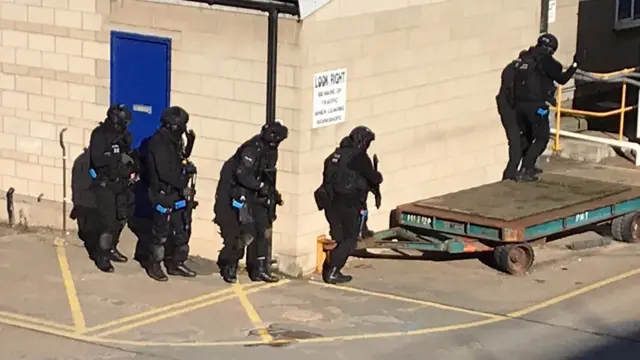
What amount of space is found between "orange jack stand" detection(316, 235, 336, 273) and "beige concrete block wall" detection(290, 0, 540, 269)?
0.23ft

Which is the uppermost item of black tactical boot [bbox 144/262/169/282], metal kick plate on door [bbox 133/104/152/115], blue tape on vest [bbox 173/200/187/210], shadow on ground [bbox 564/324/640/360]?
metal kick plate on door [bbox 133/104/152/115]

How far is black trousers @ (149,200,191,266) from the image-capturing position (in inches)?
579

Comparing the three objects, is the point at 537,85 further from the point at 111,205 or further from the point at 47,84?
the point at 47,84

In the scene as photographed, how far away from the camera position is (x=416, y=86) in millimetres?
16516


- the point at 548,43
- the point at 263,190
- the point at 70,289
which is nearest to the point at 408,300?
the point at 263,190

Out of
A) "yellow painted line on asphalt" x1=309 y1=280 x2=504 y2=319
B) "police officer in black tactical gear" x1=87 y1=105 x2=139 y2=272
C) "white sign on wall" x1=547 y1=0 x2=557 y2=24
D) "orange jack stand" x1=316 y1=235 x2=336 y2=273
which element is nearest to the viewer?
"yellow painted line on asphalt" x1=309 y1=280 x2=504 y2=319

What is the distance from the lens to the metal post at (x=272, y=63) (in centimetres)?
1480

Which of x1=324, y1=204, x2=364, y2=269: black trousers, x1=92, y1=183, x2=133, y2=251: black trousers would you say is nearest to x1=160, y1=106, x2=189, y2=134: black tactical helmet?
x1=92, y1=183, x2=133, y2=251: black trousers

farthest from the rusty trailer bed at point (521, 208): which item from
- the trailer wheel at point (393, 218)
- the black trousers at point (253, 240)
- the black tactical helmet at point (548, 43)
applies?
the black trousers at point (253, 240)

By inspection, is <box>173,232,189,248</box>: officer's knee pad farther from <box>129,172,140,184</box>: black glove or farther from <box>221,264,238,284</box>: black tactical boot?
<box>129,172,140,184</box>: black glove

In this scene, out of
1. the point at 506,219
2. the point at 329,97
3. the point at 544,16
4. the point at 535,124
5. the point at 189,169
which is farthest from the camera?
the point at 544,16

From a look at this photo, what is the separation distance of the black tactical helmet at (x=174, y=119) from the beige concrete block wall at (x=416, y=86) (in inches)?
50.4

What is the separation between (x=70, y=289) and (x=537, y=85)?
625 centimetres

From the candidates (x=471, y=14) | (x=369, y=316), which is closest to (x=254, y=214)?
(x=369, y=316)
